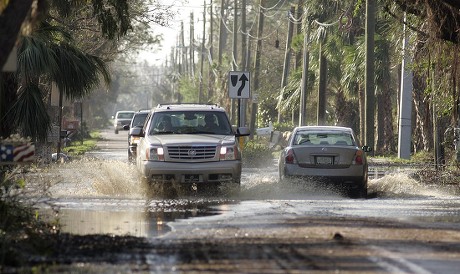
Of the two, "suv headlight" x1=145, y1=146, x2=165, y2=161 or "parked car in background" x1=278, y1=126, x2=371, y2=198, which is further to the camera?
"parked car in background" x1=278, y1=126, x2=371, y2=198

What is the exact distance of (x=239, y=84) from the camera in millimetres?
33000

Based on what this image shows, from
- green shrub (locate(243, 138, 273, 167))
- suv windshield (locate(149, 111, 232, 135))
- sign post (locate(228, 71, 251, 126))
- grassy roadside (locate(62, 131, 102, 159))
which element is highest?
sign post (locate(228, 71, 251, 126))

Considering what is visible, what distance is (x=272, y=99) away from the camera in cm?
7694

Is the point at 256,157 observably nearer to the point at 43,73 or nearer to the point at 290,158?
the point at 43,73

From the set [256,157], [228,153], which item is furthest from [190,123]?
[256,157]

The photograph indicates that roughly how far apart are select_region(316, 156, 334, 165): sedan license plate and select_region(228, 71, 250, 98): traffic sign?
10286 mm

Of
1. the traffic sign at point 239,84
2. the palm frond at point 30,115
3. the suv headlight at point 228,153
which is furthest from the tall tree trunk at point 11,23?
the traffic sign at point 239,84

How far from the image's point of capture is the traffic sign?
1296 inches

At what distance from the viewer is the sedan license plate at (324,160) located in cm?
2273

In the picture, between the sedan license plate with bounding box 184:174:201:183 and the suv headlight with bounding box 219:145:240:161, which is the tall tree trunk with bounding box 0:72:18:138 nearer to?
the sedan license plate with bounding box 184:174:201:183

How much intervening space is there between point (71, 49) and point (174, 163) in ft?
24.0

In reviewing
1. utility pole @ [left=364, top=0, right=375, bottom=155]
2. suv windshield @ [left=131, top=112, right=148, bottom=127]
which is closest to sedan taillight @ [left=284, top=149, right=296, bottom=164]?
utility pole @ [left=364, top=0, right=375, bottom=155]

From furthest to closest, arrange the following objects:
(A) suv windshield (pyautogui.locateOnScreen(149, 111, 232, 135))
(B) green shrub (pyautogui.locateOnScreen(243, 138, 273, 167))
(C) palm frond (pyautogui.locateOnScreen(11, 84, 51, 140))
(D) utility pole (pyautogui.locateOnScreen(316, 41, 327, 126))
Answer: (D) utility pole (pyautogui.locateOnScreen(316, 41, 327, 126))
(B) green shrub (pyautogui.locateOnScreen(243, 138, 273, 167))
(C) palm frond (pyautogui.locateOnScreen(11, 84, 51, 140))
(A) suv windshield (pyautogui.locateOnScreen(149, 111, 232, 135))

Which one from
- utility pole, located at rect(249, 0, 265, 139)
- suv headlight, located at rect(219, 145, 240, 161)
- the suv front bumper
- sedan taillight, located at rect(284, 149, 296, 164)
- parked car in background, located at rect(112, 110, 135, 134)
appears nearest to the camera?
the suv front bumper
